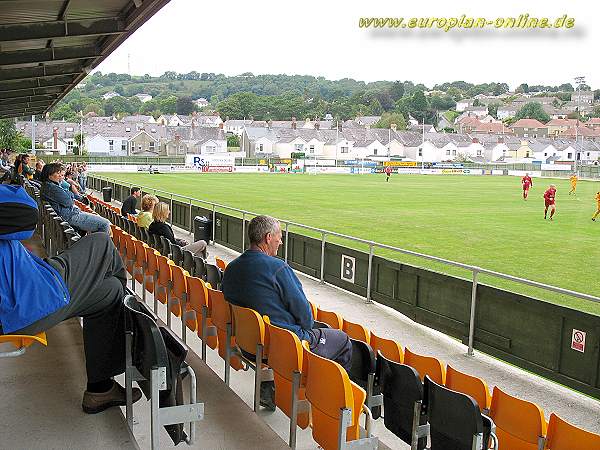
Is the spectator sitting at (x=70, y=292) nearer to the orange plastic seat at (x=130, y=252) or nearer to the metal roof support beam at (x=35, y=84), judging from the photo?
the orange plastic seat at (x=130, y=252)

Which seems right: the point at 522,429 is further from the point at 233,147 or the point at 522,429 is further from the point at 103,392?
the point at 233,147

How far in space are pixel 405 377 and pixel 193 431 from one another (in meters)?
1.07

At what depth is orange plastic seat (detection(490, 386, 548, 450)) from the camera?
286 centimetres

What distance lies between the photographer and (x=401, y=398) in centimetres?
329

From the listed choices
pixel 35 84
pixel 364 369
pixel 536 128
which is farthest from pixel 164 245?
pixel 536 128

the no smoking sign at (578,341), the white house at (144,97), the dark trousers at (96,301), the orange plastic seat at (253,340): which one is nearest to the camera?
the dark trousers at (96,301)

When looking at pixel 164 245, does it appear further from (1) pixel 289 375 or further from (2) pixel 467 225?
(2) pixel 467 225

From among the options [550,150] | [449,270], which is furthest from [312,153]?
[449,270]

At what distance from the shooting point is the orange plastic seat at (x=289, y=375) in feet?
10.8

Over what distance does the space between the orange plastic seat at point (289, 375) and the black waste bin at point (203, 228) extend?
10456 millimetres

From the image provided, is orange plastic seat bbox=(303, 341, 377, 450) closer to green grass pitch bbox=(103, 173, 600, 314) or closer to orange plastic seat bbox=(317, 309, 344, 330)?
orange plastic seat bbox=(317, 309, 344, 330)

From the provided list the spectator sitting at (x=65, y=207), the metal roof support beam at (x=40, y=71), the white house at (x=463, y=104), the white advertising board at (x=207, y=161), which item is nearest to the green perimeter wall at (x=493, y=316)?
the spectator sitting at (x=65, y=207)

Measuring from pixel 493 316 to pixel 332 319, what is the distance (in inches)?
105

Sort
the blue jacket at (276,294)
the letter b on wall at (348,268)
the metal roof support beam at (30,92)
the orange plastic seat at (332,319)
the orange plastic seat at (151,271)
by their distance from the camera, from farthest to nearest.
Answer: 1. the metal roof support beam at (30,92)
2. the letter b on wall at (348,268)
3. the orange plastic seat at (151,271)
4. the orange plastic seat at (332,319)
5. the blue jacket at (276,294)
